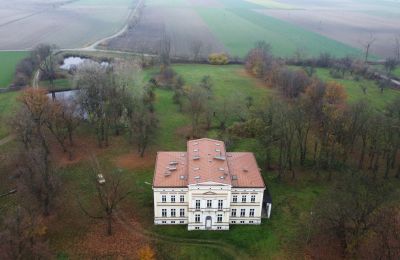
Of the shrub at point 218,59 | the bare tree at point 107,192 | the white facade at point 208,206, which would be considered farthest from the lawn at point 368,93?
the bare tree at point 107,192

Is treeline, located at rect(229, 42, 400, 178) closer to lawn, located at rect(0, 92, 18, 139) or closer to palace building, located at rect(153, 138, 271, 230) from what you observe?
palace building, located at rect(153, 138, 271, 230)

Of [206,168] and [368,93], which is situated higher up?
[206,168]

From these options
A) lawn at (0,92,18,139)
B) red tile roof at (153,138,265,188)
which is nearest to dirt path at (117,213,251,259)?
red tile roof at (153,138,265,188)

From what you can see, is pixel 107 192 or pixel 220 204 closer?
pixel 220 204

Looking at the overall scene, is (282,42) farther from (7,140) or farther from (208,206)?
(208,206)

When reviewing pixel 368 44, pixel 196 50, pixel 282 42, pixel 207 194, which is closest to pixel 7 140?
pixel 207 194

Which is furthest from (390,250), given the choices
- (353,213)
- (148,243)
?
(148,243)
